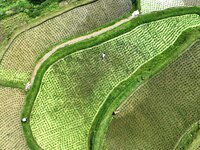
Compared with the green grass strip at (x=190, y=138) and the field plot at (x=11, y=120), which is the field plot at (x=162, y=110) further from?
the field plot at (x=11, y=120)

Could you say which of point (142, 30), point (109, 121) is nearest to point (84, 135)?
point (109, 121)

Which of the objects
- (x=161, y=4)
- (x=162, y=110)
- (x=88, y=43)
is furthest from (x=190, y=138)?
(x=161, y=4)

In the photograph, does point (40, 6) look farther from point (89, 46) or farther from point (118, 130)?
point (118, 130)

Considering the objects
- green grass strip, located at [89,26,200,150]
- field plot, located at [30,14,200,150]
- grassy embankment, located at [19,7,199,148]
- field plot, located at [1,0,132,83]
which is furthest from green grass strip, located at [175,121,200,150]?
field plot, located at [1,0,132,83]

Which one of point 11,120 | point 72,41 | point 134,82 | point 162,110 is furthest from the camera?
point 72,41

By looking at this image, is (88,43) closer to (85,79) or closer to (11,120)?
(85,79)

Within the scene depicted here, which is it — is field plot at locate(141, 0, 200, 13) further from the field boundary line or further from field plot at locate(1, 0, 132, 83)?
the field boundary line
